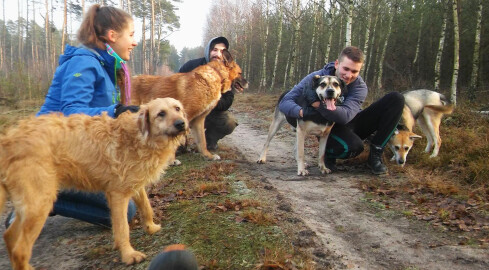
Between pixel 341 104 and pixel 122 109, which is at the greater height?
pixel 341 104

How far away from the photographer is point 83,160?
2.86 meters

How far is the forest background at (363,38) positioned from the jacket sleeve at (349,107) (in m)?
7.66

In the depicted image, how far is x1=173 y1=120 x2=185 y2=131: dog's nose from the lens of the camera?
3.06 metres

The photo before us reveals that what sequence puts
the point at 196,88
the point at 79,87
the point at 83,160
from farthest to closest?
the point at 196,88
the point at 79,87
the point at 83,160

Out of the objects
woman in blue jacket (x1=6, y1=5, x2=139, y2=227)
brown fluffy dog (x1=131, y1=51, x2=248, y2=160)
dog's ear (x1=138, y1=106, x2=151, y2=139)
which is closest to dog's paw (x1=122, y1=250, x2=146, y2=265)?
woman in blue jacket (x1=6, y1=5, x2=139, y2=227)

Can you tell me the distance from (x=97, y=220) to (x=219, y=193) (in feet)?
5.16

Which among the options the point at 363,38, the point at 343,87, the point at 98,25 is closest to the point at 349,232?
the point at 343,87

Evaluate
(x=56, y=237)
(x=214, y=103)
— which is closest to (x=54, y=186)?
(x=56, y=237)

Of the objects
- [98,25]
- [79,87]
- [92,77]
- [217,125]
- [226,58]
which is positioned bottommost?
[217,125]

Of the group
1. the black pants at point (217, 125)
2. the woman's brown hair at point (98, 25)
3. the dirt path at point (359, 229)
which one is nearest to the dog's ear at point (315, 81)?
the dirt path at point (359, 229)

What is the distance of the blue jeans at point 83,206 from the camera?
349 cm

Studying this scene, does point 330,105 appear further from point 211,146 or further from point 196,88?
point 211,146

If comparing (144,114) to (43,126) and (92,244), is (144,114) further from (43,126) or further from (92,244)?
(92,244)

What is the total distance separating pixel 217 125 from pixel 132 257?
4.93 meters
